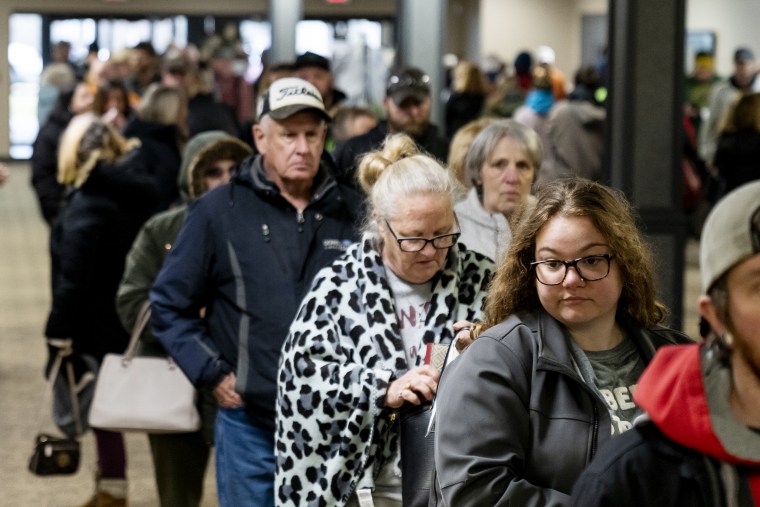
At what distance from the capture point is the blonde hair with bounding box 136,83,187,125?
947cm

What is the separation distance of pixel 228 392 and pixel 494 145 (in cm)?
152

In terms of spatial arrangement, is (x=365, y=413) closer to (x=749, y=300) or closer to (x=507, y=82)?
(x=749, y=300)

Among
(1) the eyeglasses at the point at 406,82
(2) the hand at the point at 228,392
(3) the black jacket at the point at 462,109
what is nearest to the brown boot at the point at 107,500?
(2) the hand at the point at 228,392

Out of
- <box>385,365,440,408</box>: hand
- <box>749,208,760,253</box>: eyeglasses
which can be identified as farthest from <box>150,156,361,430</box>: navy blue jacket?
<box>749,208,760,253</box>: eyeglasses

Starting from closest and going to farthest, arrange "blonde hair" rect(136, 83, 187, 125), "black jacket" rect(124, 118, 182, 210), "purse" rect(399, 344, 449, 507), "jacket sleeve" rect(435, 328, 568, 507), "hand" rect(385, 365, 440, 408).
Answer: "jacket sleeve" rect(435, 328, 568, 507)
"purse" rect(399, 344, 449, 507)
"hand" rect(385, 365, 440, 408)
"black jacket" rect(124, 118, 182, 210)
"blonde hair" rect(136, 83, 187, 125)

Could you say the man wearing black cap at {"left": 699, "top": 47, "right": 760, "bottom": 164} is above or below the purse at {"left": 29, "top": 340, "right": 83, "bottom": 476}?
above

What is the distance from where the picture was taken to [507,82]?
14.7 m

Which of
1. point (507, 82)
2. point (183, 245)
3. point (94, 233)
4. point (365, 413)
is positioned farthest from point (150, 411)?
point (507, 82)

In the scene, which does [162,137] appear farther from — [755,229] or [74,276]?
[755,229]

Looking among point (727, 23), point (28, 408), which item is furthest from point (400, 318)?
point (727, 23)

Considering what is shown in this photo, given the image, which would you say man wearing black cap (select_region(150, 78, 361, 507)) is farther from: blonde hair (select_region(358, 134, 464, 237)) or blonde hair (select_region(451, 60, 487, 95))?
blonde hair (select_region(451, 60, 487, 95))

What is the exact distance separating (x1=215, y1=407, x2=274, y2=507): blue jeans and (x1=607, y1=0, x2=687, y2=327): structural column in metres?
3.39

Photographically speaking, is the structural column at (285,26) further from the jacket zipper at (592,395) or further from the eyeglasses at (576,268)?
the jacket zipper at (592,395)

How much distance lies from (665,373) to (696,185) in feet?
29.0
